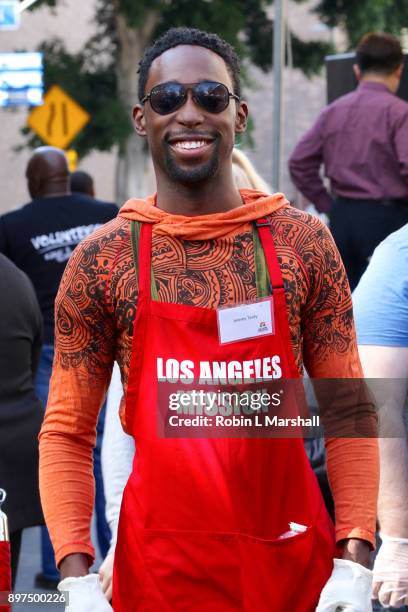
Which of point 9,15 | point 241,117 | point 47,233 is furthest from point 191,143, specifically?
point 9,15

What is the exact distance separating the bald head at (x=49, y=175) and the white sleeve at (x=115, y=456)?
4.31 m

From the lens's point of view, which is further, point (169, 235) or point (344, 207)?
point (344, 207)

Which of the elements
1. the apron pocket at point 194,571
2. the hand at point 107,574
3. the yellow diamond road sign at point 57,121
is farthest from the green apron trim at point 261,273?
the yellow diamond road sign at point 57,121

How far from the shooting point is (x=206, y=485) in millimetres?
2762

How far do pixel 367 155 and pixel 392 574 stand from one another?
167 inches

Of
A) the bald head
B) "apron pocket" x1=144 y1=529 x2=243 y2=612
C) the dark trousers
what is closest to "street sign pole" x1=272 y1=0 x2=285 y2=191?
the bald head

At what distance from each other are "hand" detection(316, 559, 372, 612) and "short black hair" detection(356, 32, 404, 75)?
522 centimetres

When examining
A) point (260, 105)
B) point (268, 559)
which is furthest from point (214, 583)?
point (260, 105)

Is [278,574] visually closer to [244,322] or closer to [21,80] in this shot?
[244,322]

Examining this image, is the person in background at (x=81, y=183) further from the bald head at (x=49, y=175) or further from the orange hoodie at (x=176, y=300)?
the orange hoodie at (x=176, y=300)

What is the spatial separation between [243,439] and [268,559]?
237 millimetres

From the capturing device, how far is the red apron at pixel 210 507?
2764 millimetres

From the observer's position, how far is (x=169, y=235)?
2.94m

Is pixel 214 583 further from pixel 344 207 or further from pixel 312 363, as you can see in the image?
pixel 344 207
